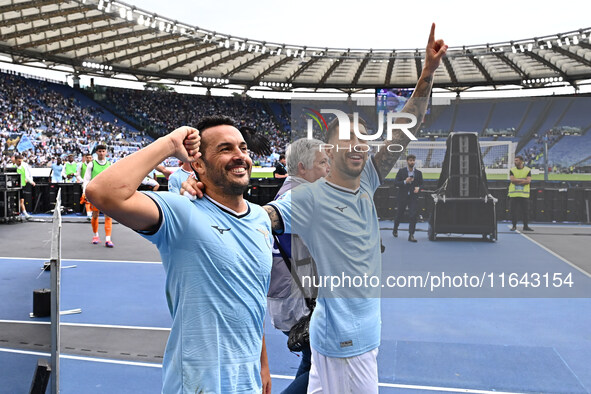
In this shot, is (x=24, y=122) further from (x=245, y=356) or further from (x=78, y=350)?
(x=245, y=356)

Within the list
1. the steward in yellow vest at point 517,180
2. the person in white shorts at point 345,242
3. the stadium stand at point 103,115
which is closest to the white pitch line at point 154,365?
the steward in yellow vest at point 517,180

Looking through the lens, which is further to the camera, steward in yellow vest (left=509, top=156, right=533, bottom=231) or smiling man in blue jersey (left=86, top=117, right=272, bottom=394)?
steward in yellow vest (left=509, top=156, right=533, bottom=231)

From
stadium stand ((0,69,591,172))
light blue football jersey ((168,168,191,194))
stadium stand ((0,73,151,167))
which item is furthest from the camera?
stadium stand ((0,69,591,172))

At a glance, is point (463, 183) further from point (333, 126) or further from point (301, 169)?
point (333, 126)

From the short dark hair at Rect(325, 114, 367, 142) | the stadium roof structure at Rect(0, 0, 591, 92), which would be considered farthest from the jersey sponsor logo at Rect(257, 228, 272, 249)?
the stadium roof structure at Rect(0, 0, 591, 92)

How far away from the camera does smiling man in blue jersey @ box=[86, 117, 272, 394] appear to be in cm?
190

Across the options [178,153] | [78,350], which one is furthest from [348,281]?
[78,350]

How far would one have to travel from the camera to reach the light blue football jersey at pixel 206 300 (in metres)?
1.95

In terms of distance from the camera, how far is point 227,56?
33.9 meters

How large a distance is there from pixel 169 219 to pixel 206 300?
13.9 inches

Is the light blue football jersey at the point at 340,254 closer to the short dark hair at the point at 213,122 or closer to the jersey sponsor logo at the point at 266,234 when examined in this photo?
the jersey sponsor logo at the point at 266,234

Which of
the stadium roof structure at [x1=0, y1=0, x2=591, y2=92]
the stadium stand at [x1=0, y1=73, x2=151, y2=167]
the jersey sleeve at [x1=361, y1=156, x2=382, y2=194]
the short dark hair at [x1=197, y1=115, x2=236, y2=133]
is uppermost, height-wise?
the stadium roof structure at [x1=0, y1=0, x2=591, y2=92]

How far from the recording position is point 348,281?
2.56m

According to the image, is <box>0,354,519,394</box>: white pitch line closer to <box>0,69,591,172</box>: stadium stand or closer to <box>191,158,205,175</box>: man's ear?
<box>191,158,205,175</box>: man's ear
